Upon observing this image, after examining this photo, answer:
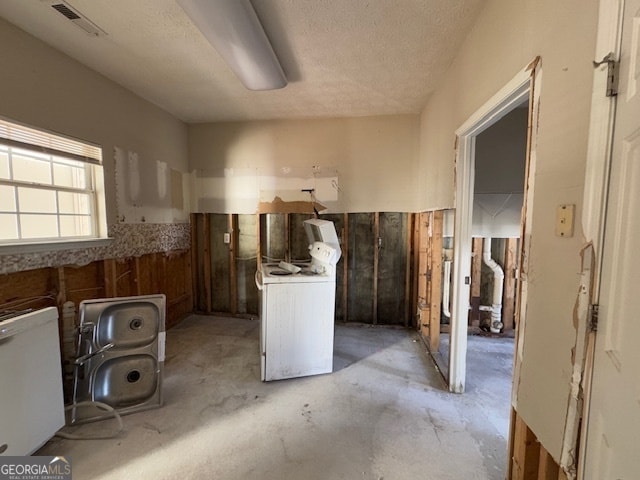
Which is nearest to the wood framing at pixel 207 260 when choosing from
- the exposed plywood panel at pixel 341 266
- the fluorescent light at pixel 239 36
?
the exposed plywood panel at pixel 341 266

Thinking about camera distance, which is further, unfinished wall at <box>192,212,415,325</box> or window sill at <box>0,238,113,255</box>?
unfinished wall at <box>192,212,415,325</box>

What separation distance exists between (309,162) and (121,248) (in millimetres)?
2353

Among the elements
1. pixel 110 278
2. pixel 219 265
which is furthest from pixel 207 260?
pixel 110 278

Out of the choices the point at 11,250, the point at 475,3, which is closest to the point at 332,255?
the point at 475,3

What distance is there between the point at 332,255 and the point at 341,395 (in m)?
1.15

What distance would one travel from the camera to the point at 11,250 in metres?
1.87

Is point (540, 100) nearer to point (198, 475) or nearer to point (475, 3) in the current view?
point (475, 3)

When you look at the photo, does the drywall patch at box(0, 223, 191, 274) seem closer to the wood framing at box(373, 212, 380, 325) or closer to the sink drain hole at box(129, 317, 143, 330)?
the sink drain hole at box(129, 317, 143, 330)

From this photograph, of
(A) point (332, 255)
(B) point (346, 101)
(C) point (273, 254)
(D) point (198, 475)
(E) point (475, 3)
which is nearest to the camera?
(D) point (198, 475)

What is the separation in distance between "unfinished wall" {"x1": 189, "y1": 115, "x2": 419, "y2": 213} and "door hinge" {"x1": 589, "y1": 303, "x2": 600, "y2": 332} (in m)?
2.76

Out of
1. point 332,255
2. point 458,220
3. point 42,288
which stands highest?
point 458,220

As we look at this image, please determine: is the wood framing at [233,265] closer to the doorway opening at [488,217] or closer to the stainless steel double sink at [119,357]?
the stainless steel double sink at [119,357]

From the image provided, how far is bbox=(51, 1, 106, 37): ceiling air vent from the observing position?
5.58ft
